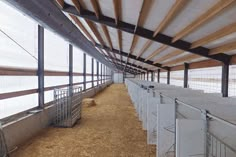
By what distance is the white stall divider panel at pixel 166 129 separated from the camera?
7.19 ft

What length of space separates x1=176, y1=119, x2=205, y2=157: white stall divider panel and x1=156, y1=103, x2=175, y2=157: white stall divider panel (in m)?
0.74

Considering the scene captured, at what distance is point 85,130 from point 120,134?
2.40 feet

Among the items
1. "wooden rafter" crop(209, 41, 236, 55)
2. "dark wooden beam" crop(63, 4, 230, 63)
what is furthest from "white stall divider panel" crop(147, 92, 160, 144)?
"dark wooden beam" crop(63, 4, 230, 63)

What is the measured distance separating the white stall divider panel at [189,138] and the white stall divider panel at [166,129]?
0.74 metres

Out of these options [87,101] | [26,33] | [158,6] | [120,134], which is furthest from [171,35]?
[87,101]

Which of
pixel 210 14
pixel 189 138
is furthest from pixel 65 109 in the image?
pixel 189 138

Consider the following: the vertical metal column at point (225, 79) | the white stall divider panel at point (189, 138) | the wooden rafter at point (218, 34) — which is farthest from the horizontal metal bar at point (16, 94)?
the vertical metal column at point (225, 79)

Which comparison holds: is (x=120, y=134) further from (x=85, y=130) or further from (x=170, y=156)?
(x=170, y=156)

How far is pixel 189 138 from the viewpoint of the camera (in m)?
1.40

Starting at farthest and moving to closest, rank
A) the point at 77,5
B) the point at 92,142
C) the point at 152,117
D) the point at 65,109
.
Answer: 1. the point at 65,109
2. the point at 77,5
3. the point at 92,142
4. the point at 152,117

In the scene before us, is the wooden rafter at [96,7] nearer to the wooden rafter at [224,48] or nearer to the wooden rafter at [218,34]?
the wooden rafter at [218,34]

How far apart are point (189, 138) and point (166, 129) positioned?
82cm

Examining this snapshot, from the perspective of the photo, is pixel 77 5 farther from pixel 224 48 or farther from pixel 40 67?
pixel 224 48

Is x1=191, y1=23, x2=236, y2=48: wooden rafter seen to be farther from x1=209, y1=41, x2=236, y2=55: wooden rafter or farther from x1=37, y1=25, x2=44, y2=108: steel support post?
x1=37, y1=25, x2=44, y2=108: steel support post
